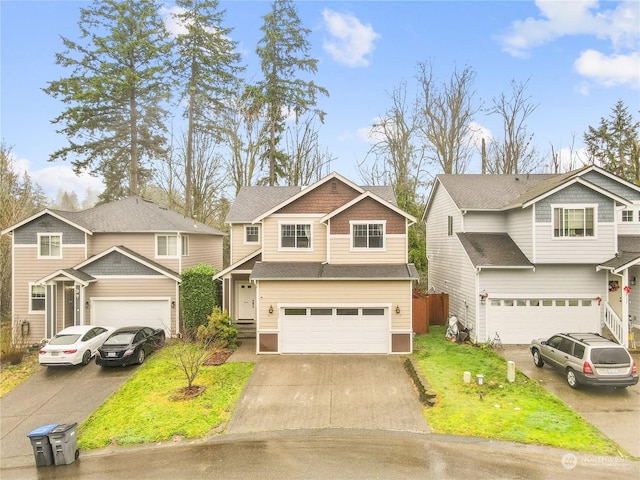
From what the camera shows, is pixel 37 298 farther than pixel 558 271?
Yes

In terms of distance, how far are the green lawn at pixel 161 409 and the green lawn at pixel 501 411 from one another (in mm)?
6177

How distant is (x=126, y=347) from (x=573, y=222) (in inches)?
753

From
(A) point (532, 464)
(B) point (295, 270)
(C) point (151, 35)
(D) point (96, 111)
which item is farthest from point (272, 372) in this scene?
(C) point (151, 35)

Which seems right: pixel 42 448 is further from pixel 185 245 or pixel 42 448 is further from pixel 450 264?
pixel 450 264

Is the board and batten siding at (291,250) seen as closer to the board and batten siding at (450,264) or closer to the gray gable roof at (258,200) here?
the gray gable roof at (258,200)

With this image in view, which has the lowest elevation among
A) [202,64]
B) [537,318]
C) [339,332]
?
[339,332]

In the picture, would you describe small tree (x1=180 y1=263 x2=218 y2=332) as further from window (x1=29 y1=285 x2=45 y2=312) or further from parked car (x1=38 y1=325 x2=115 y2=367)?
window (x1=29 y1=285 x2=45 y2=312)

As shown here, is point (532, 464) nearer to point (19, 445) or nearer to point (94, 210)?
point (19, 445)

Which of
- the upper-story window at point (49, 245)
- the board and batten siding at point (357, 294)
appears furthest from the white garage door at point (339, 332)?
the upper-story window at point (49, 245)

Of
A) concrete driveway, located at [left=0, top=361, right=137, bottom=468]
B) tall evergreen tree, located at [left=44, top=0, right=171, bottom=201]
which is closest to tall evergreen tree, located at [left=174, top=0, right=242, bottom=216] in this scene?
tall evergreen tree, located at [left=44, top=0, right=171, bottom=201]

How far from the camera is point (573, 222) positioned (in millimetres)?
16078

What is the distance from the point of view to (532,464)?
8.04m

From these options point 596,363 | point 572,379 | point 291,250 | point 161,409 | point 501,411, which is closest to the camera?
point 501,411

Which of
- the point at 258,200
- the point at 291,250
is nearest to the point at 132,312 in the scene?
the point at 291,250
